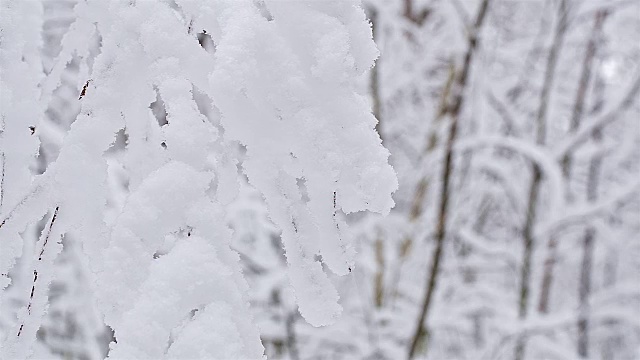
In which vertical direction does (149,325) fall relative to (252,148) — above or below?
below

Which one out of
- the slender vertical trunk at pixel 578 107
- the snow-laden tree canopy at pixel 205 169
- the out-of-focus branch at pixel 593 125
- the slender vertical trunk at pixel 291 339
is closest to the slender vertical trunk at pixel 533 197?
the out-of-focus branch at pixel 593 125

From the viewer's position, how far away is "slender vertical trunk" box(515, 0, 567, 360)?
96.7 inches

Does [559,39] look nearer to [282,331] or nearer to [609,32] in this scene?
[609,32]

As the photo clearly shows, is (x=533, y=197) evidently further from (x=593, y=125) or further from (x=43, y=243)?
(x=43, y=243)

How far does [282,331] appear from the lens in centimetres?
231

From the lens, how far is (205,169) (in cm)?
49

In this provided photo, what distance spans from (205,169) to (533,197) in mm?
2364

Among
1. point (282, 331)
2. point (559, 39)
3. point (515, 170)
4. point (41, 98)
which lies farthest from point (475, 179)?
point (41, 98)

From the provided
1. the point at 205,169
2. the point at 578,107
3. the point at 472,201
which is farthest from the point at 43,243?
the point at 578,107

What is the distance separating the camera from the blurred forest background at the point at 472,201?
2330 mm

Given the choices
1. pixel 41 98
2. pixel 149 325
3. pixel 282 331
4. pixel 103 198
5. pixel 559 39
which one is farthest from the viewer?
pixel 559 39

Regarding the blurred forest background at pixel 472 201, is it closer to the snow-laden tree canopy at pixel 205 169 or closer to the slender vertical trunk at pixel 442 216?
the slender vertical trunk at pixel 442 216

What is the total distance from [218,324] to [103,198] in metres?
0.18

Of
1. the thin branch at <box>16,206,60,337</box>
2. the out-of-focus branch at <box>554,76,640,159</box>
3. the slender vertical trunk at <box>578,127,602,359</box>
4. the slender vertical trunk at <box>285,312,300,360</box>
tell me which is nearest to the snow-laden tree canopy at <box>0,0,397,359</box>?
the thin branch at <box>16,206,60,337</box>
